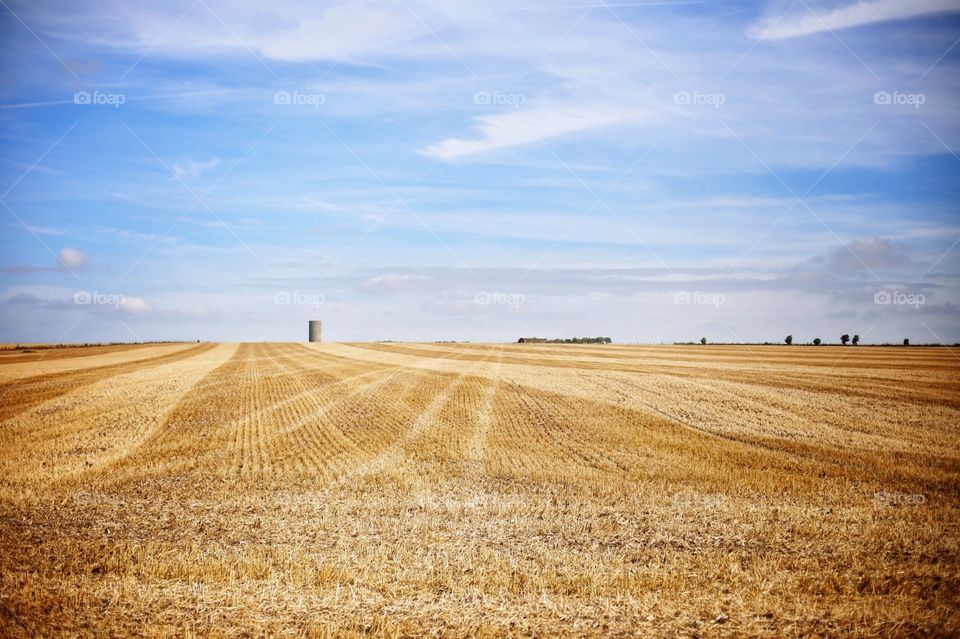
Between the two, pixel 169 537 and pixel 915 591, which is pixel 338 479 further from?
pixel 915 591

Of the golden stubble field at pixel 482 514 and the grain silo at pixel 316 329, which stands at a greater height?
the grain silo at pixel 316 329

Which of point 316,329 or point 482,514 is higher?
point 316,329

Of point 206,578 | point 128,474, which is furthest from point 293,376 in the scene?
point 206,578

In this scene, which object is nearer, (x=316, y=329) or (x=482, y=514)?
(x=482, y=514)

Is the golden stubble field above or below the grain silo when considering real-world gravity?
below

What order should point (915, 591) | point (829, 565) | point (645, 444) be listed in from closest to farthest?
point (915, 591) → point (829, 565) → point (645, 444)

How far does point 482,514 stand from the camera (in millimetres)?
14664

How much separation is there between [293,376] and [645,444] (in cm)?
2817

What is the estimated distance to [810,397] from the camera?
32.4 meters

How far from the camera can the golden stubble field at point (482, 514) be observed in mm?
9344

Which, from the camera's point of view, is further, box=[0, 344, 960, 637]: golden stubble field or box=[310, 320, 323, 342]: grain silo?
box=[310, 320, 323, 342]: grain silo

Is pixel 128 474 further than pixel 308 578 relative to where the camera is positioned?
Yes

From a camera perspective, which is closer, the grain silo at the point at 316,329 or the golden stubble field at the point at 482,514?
the golden stubble field at the point at 482,514

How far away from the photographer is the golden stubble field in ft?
30.7
